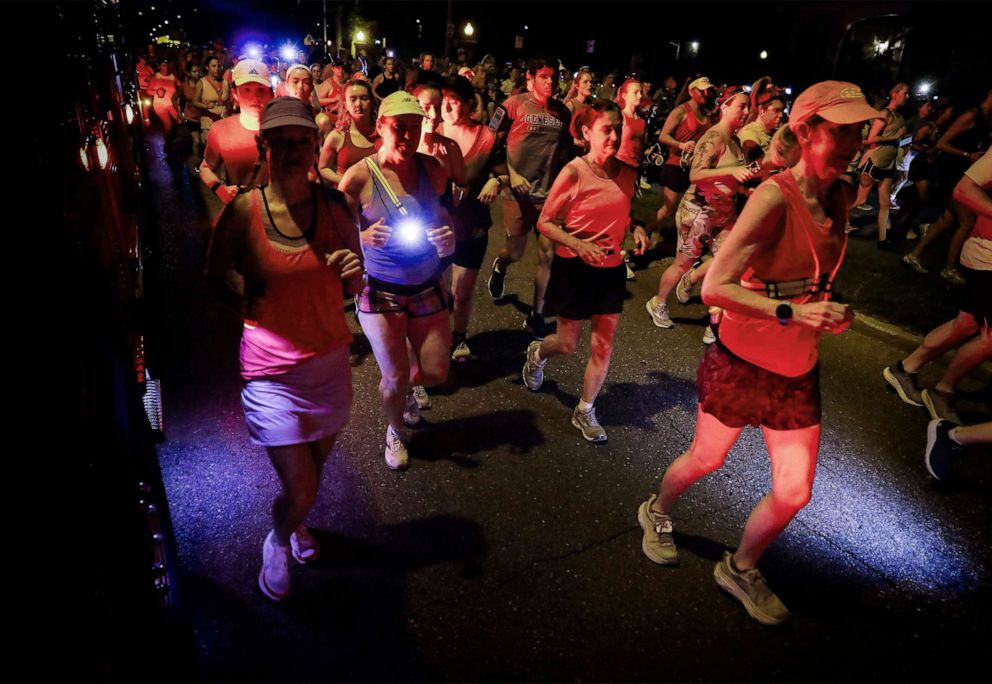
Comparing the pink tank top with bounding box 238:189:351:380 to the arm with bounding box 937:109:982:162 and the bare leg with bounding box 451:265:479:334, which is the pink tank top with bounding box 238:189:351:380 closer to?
the bare leg with bounding box 451:265:479:334

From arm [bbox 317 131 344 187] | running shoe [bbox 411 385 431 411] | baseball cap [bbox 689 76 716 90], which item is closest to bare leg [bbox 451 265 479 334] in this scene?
running shoe [bbox 411 385 431 411]

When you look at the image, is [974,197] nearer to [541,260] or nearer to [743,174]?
[743,174]

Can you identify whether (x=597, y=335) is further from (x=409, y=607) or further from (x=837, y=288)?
(x=837, y=288)

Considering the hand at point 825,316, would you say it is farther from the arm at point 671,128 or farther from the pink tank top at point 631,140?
the arm at point 671,128

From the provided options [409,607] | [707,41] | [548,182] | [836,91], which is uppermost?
[707,41]

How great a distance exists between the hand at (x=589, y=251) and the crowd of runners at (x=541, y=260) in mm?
13

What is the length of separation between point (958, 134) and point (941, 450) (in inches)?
305

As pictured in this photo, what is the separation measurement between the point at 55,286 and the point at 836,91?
274 centimetres

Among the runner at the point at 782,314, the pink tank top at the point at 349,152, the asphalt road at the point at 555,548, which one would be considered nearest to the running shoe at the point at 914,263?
the asphalt road at the point at 555,548

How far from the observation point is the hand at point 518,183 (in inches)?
222

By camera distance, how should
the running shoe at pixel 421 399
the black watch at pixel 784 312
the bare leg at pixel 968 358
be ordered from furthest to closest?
the running shoe at pixel 421 399
the bare leg at pixel 968 358
the black watch at pixel 784 312

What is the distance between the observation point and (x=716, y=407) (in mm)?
2695

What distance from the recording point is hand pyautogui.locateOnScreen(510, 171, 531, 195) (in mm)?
5641

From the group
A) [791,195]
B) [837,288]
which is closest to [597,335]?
[791,195]
